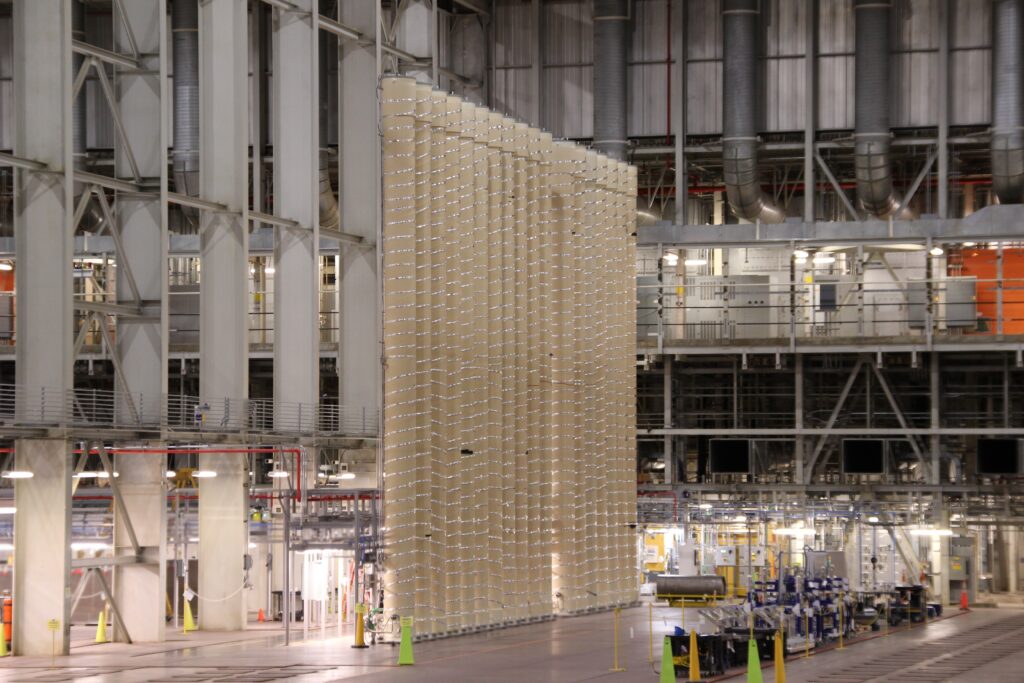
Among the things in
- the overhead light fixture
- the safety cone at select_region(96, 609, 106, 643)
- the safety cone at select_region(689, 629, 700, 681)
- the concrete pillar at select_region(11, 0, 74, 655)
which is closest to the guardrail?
the concrete pillar at select_region(11, 0, 74, 655)

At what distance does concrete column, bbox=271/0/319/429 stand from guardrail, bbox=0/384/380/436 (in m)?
0.80

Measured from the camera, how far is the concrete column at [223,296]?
40875 millimetres

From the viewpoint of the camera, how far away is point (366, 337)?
45.2 metres

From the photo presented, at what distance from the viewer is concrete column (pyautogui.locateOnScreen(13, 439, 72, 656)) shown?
33.8 meters

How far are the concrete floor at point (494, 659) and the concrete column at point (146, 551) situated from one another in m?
0.66

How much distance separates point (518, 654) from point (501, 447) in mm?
8772

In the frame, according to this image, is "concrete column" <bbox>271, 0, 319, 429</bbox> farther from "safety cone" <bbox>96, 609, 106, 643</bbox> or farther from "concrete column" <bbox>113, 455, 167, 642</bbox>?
"safety cone" <bbox>96, 609, 106, 643</bbox>

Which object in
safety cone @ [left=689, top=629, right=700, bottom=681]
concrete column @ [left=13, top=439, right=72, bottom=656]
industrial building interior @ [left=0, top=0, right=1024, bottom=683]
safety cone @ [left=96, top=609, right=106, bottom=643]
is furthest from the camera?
safety cone @ [left=96, top=609, right=106, bottom=643]

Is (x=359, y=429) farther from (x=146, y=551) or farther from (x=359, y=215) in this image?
(x=146, y=551)

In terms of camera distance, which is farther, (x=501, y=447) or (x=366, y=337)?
(x=366, y=337)

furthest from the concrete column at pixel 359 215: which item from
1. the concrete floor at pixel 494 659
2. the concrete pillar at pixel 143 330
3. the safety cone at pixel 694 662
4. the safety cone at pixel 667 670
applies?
Result: the safety cone at pixel 667 670

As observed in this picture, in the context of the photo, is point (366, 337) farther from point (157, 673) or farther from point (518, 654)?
point (157, 673)

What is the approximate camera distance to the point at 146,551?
37.6 m

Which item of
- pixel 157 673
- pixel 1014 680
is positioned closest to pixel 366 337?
pixel 157 673
